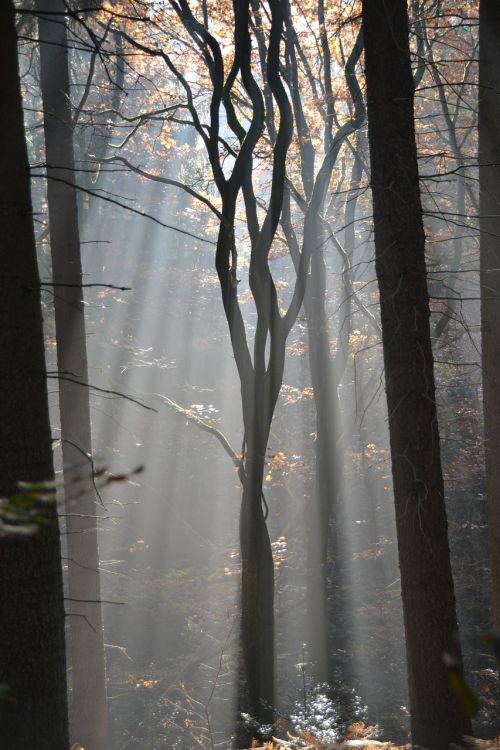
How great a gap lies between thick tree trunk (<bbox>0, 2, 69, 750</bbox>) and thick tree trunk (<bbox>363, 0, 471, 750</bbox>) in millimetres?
2674

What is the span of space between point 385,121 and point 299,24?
23.8ft

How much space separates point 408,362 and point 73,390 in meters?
4.23

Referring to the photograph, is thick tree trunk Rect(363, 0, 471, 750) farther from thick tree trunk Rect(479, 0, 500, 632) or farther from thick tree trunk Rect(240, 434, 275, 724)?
thick tree trunk Rect(240, 434, 275, 724)

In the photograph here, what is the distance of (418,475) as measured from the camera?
5.14m

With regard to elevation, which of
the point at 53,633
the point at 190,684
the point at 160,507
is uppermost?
the point at 53,633

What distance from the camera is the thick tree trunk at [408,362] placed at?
5.10 meters

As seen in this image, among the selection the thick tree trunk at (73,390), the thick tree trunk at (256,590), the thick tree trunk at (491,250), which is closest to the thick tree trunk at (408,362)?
the thick tree trunk at (491,250)

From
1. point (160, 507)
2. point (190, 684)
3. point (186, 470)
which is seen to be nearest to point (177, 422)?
point (186, 470)

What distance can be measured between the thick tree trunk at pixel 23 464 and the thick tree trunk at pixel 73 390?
398 centimetres

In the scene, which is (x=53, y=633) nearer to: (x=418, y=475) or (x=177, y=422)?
(x=418, y=475)

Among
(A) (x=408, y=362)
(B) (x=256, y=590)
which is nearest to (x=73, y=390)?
(B) (x=256, y=590)

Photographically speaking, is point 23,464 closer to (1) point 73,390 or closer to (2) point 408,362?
(2) point 408,362

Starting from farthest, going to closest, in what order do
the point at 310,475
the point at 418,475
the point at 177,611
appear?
1. the point at 310,475
2. the point at 177,611
3. the point at 418,475

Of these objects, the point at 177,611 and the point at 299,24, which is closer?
the point at 299,24
